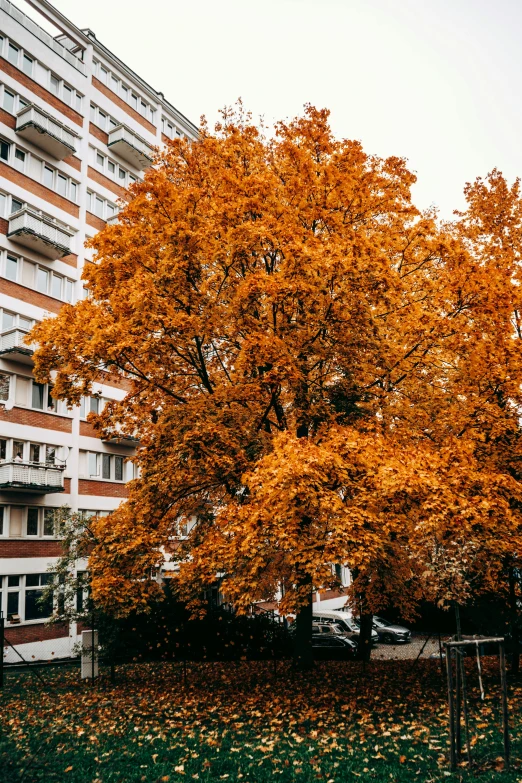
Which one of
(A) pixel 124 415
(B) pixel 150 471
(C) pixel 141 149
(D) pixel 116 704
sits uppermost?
(C) pixel 141 149

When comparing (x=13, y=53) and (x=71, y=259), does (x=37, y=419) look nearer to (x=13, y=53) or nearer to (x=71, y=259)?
(x=71, y=259)

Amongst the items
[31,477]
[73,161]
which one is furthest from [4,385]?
[73,161]

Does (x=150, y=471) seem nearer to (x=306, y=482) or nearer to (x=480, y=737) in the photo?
(x=306, y=482)

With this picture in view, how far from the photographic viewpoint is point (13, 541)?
25.3m

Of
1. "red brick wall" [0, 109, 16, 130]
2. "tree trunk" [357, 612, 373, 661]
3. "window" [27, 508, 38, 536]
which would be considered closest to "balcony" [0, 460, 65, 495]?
"window" [27, 508, 38, 536]

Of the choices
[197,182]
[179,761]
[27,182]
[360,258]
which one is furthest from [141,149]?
[179,761]

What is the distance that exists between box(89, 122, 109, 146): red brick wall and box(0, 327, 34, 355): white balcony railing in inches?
574

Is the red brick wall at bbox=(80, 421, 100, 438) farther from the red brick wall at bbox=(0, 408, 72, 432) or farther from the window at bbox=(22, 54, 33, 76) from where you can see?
the window at bbox=(22, 54, 33, 76)

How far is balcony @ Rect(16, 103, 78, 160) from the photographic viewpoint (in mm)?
28734

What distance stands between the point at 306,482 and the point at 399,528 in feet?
6.30

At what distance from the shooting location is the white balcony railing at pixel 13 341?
25.8 metres

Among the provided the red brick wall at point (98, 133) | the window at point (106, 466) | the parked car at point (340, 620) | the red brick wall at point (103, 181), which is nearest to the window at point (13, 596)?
the window at point (106, 466)

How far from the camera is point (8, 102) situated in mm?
29078

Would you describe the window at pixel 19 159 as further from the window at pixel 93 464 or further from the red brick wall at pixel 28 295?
the window at pixel 93 464
